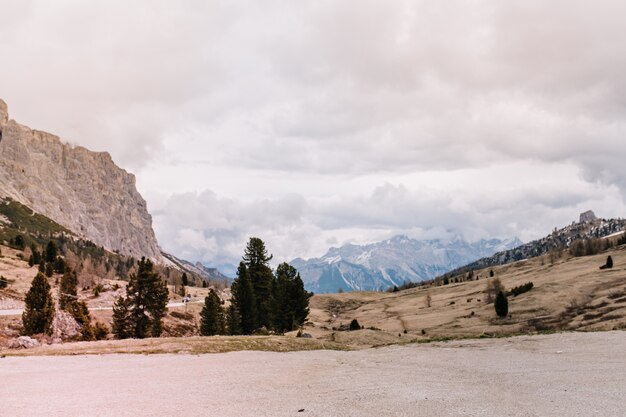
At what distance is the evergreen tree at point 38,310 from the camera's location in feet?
202

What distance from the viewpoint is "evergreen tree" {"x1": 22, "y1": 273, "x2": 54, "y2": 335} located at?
202ft

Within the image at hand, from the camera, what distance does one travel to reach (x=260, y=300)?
285 feet

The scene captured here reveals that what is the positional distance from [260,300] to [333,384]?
6717cm

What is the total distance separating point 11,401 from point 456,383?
18.3 meters

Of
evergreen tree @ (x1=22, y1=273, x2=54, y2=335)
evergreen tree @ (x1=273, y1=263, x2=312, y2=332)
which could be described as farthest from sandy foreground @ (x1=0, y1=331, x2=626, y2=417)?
evergreen tree @ (x1=273, y1=263, x2=312, y2=332)

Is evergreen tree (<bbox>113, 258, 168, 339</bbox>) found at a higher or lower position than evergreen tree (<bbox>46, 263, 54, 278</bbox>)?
lower

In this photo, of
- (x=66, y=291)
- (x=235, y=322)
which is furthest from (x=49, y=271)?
(x=235, y=322)

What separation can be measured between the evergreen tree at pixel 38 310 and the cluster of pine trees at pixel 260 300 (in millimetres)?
28577

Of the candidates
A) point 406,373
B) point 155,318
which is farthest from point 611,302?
point 155,318

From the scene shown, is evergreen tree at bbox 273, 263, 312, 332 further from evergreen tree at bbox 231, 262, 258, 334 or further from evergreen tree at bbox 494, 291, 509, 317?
evergreen tree at bbox 494, 291, 509, 317

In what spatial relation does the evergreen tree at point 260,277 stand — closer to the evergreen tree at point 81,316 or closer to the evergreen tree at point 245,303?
the evergreen tree at point 245,303

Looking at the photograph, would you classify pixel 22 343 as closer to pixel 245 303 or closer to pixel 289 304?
pixel 245 303

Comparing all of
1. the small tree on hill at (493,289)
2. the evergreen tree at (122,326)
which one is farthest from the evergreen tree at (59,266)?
the small tree on hill at (493,289)

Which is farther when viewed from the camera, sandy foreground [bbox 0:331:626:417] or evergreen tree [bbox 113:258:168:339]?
evergreen tree [bbox 113:258:168:339]
